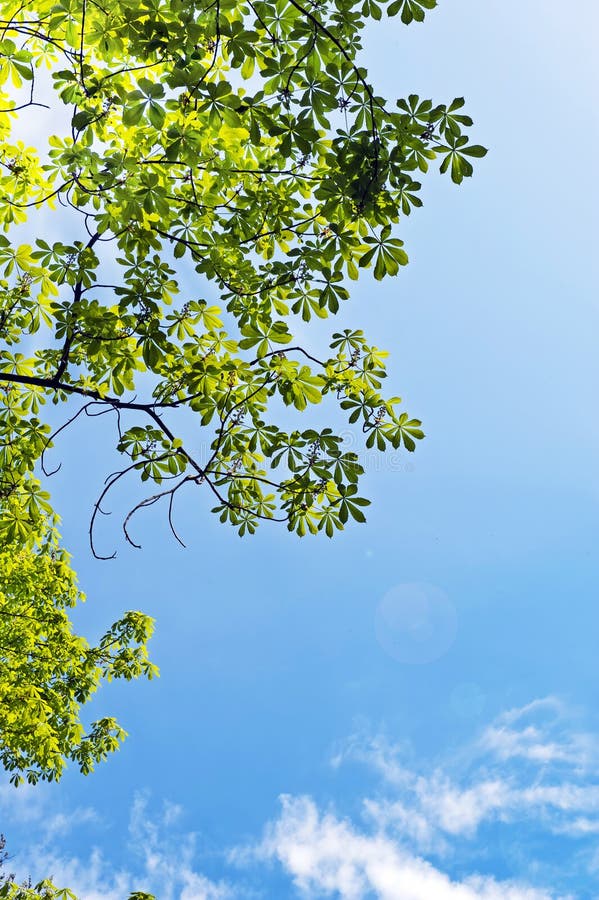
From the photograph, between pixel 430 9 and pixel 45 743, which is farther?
pixel 45 743

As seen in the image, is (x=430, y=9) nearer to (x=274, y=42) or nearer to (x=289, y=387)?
(x=274, y=42)

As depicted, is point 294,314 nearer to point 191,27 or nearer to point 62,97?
point 191,27

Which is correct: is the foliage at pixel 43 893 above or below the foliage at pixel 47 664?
below

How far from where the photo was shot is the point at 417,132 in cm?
378

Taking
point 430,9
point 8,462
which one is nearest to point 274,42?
point 430,9

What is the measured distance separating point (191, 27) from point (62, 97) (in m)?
1.45

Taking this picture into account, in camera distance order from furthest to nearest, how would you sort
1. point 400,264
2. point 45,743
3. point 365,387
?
point 45,743 → point 365,387 → point 400,264

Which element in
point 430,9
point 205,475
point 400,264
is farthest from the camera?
point 205,475

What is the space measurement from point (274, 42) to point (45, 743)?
376 inches

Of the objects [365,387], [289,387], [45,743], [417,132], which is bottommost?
[45,743]

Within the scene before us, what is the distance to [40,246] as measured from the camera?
4930 millimetres

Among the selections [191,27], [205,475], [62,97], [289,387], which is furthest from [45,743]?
[191,27]

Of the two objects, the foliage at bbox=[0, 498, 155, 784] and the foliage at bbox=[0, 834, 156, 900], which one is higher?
the foliage at bbox=[0, 498, 155, 784]

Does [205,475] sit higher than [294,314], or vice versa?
[294,314]
